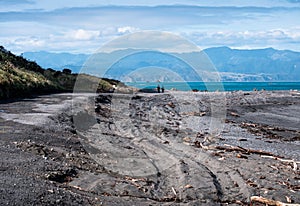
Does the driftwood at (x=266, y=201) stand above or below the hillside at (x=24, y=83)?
below

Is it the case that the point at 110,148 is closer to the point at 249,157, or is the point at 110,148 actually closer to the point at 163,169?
the point at 163,169

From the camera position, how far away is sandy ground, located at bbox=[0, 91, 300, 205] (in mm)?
11391

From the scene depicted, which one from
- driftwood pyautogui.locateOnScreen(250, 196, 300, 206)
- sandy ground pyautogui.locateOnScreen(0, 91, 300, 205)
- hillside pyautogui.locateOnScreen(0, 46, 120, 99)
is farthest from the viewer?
hillside pyautogui.locateOnScreen(0, 46, 120, 99)

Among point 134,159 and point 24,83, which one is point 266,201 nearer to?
point 134,159

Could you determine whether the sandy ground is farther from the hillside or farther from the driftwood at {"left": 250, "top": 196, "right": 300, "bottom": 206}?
the hillside

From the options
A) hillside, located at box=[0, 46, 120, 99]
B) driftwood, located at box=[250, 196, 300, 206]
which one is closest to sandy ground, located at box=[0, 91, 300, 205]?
driftwood, located at box=[250, 196, 300, 206]

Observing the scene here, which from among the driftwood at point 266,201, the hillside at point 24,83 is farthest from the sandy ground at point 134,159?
the hillside at point 24,83

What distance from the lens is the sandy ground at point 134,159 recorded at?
1139 centimetres

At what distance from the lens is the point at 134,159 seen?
16.1 metres

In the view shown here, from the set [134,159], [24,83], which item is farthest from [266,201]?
[24,83]

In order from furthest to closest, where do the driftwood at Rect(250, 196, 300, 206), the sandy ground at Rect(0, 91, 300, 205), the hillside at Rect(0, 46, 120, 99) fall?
the hillside at Rect(0, 46, 120, 99) < the driftwood at Rect(250, 196, 300, 206) < the sandy ground at Rect(0, 91, 300, 205)

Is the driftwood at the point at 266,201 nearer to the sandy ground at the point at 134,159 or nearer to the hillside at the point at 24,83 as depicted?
the sandy ground at the point at 134,159

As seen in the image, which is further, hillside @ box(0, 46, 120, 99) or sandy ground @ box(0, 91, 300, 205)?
hillside @ box(0, 46, 120, 99)

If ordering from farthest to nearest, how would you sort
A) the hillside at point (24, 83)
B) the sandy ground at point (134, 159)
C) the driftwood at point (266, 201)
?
the hillside at point (24, 83) → the driftwood at point (266, 201) → the sandy ground at point (134, 159)
